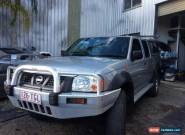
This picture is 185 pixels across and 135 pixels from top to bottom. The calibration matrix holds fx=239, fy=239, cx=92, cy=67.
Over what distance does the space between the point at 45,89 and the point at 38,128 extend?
1286mm

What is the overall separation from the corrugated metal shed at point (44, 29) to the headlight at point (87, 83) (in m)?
8.92

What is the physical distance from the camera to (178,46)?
41.8 ft

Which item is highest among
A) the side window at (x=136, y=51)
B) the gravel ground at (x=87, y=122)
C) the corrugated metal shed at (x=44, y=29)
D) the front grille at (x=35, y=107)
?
the corrugated metal shed at (x=44, y=29)

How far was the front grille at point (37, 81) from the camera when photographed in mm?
3359

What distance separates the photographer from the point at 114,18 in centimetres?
1463

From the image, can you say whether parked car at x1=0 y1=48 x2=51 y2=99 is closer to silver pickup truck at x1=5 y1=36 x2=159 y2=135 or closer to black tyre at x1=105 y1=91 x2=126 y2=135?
silver pickup truck at x1=5 y1=36 x2=159 y2=135

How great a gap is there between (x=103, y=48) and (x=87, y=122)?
1469 mm

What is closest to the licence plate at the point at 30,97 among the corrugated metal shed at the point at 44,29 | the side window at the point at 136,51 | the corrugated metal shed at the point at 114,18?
the side window at the point at 136,51

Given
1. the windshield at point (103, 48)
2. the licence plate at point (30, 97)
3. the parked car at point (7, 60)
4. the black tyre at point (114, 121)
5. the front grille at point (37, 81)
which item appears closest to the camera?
the licence plate at point (30, 97)

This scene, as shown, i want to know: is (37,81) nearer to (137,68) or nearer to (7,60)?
(137,68)

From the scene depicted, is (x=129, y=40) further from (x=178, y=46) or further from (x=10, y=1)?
(x=178, y=46)

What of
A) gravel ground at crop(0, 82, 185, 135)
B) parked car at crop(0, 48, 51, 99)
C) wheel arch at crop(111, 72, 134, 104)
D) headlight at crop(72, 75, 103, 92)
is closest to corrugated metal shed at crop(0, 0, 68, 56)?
parked car at crop(0, 48, 51, 99)

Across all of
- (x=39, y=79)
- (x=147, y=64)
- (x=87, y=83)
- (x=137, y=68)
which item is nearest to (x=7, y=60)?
(x=39, y=79)

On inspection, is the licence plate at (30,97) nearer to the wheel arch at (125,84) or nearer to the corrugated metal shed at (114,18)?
the wheel arch at (125,84)
